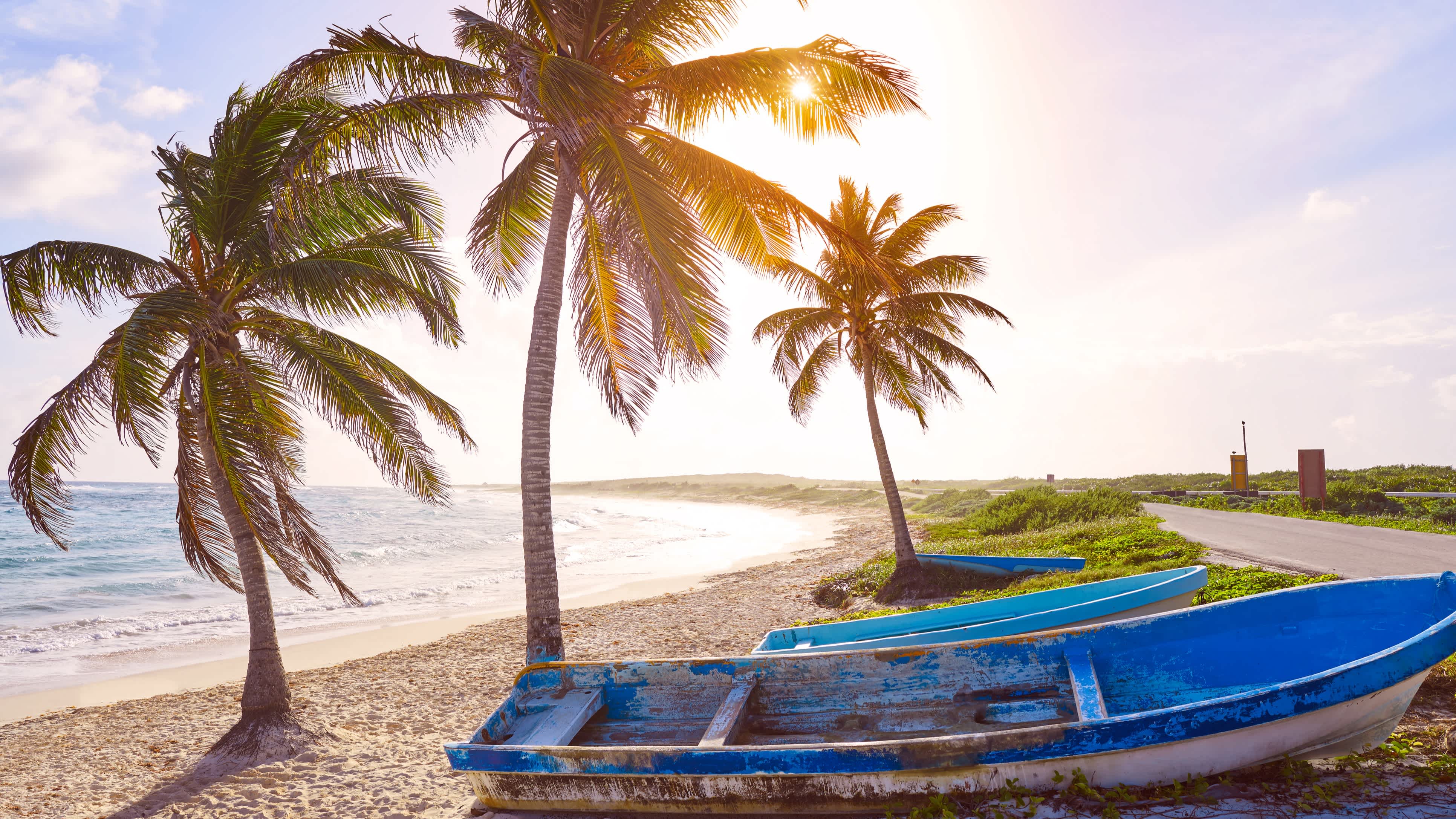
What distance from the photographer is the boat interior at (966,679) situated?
440 centimetres

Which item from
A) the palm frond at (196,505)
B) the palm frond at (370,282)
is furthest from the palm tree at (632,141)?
the palm frond at (196,505)

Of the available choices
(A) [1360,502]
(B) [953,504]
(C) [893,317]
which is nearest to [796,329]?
(C) [893,317]

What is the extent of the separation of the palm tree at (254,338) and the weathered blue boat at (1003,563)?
8667 mm

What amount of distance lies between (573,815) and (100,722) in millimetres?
7265

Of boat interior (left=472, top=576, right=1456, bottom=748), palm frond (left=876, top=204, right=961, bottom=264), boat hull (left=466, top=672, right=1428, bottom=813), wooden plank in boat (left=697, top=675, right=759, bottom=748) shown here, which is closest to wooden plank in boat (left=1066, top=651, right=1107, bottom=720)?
boat interior (left=472, top=576, right=1456, bottom=748)

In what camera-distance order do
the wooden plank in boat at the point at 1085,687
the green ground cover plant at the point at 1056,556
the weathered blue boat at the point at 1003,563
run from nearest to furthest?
1. the wooden plank in boat at the point at 1085,687
2. the green ground cover plant at the point at 1056,556
3. the weathered blue boat at the point at 1003,563

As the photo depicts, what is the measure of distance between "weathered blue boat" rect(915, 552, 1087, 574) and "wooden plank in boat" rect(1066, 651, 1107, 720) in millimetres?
6594

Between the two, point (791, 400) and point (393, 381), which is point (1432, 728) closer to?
point (393, 381)

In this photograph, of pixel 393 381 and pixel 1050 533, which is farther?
pixel 1050 533

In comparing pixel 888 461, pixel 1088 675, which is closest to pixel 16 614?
pixel 888 461

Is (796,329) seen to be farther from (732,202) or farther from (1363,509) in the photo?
(1363,509)

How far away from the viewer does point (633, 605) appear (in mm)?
14453

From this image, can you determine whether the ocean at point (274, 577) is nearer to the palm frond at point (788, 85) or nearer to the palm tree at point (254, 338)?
the palm tree at point (254, 338)

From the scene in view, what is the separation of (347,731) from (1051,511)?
1815cm
